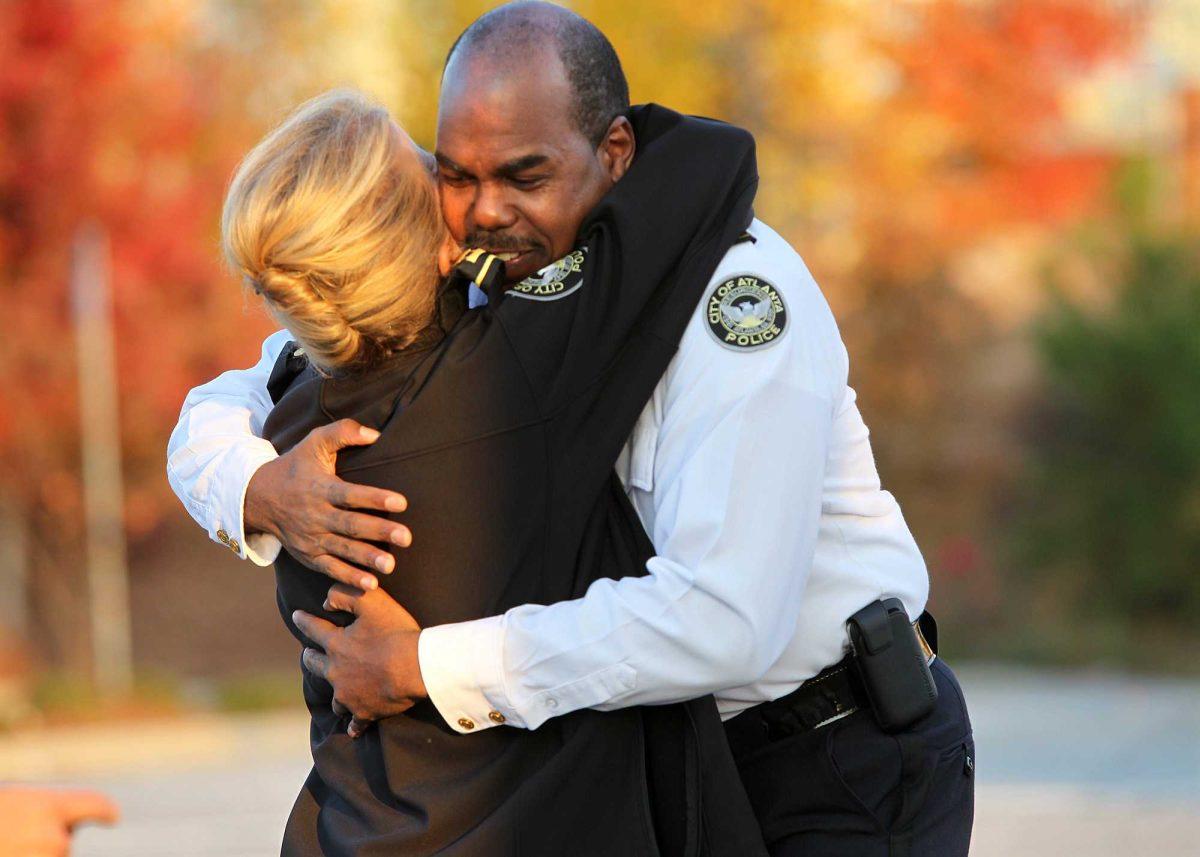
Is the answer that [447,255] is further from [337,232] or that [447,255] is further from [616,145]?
Answer: [616,145]

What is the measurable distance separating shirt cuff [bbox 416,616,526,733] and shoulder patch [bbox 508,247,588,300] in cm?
49

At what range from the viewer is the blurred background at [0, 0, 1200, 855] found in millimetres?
9375

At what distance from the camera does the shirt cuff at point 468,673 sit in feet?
7.49

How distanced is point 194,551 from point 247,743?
5157 millimetres

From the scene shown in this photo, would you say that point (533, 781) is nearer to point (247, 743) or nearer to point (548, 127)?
point (548, 127)

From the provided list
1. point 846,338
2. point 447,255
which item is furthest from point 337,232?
point 846,338

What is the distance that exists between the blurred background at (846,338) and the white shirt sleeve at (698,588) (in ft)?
16.9

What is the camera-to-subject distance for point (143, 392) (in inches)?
481

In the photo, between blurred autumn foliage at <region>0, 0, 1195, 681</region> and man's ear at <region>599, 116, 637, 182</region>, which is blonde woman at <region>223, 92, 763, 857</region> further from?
blurred autumn foliage at <region>0, 0, 1195, 681</region>

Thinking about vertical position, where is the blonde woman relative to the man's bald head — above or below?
below

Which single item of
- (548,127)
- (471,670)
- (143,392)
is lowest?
(471,670)

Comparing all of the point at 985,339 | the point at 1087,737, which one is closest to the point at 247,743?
the point at 1087,737

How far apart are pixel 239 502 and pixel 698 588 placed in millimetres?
818

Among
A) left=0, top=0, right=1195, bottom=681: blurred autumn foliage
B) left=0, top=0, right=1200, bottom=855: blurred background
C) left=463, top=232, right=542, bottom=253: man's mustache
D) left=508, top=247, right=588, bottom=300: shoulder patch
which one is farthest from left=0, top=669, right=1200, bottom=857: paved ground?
left=508, top=247, right=588, bottom=300: shoulder patch
